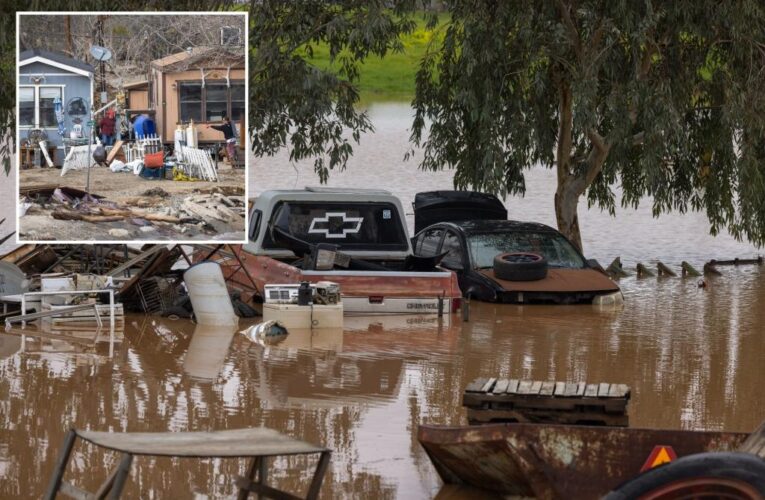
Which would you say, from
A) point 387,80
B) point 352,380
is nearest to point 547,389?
point 352,380

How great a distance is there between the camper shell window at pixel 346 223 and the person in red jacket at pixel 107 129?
21.4 ft

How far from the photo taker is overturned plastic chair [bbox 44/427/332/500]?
7723 mm

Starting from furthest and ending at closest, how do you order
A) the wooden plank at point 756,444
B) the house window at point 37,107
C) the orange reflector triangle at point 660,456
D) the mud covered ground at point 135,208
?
the house window at point 37,107 → the mud covered ground at point 135,208 → the orange reflector triangle at point 660,456 → the wooden plank at point 756,444

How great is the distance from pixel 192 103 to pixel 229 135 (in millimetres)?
497

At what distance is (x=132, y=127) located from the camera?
46.1 ft

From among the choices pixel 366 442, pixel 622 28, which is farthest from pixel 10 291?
pixel 622 28

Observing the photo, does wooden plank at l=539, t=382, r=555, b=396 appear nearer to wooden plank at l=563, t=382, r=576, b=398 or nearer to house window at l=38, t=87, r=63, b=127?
wooden plank at l=563, t=382, r=576, b=398

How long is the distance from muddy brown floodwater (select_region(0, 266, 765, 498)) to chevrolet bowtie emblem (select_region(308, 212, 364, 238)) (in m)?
2.04

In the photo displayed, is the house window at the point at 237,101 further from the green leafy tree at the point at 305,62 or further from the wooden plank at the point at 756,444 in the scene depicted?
the wooden plank at the point at 756,444

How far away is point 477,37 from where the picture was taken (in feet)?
71.8

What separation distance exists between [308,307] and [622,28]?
7203 millimetres

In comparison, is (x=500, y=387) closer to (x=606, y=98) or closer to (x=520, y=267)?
(x=520, y=267)

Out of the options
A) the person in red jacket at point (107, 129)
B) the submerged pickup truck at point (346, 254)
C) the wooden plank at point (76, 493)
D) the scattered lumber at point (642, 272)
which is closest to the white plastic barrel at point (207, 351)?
the submerged pickup truck at point (346, 254)

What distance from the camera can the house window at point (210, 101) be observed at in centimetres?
1428
